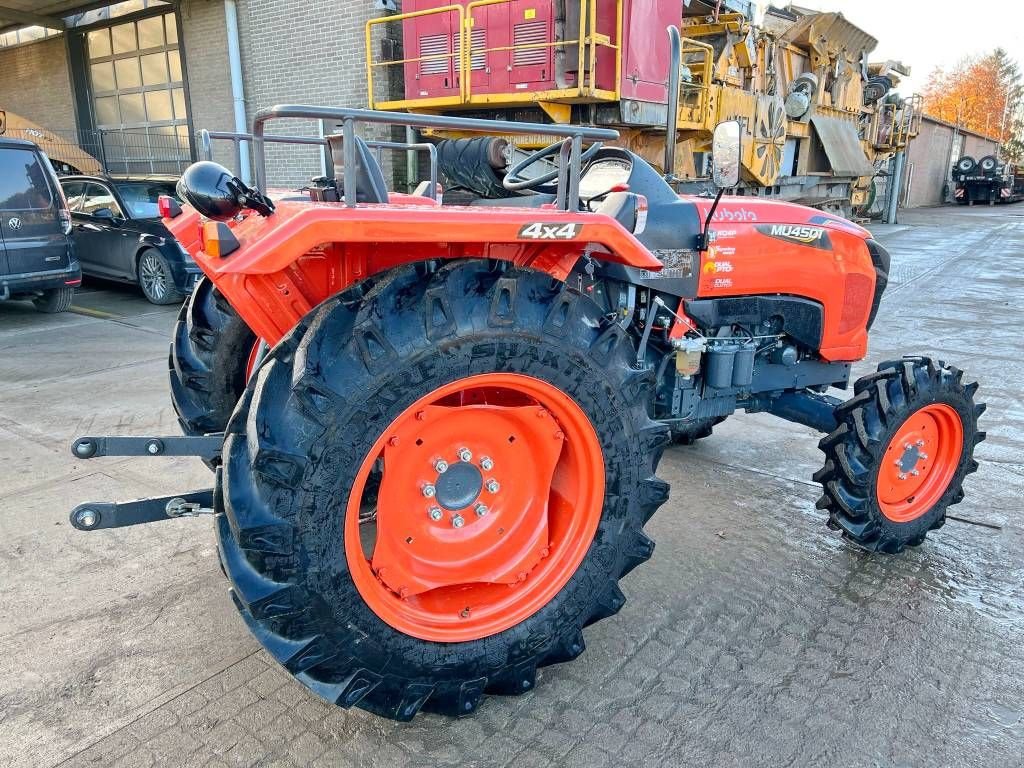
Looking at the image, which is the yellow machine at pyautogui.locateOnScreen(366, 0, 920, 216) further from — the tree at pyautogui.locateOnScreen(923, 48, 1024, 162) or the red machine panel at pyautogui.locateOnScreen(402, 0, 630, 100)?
the tree at pyautogui.locateOnScreen(923, 48, 1024, 162)

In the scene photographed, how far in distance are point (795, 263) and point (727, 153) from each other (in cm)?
92

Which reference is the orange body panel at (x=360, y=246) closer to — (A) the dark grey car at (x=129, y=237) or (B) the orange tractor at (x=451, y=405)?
(B) the orange tractor at (x=451, y=405)

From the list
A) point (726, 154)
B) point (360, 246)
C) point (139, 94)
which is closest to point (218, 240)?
point (360, 246)

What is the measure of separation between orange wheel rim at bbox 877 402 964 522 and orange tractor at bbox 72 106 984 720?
1.1 inches

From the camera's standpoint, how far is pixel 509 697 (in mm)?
2314

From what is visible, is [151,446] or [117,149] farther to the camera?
[117,149]

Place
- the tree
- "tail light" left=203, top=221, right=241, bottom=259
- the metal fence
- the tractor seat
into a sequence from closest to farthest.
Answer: "tail light" left=203, top=221, right=241, bottom=259
the tractor seat
the metal fence
the tree

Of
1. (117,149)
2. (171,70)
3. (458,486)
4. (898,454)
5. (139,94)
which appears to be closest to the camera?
(458,486)

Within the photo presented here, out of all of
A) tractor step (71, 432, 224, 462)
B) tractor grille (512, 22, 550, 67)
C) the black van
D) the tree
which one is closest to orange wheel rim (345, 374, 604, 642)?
tractor step (71, 432, 224, 462)

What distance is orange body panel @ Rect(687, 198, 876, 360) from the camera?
10.2 feet

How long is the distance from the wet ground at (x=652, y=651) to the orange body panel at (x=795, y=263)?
96 centimetres

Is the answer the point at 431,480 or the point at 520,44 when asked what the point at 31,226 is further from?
the point at 431,480

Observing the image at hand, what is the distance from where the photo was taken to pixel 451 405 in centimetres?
227

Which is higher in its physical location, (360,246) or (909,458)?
(360,246)
